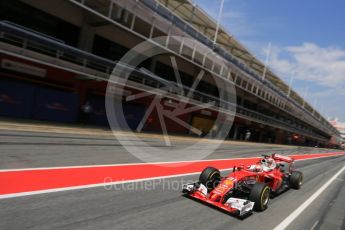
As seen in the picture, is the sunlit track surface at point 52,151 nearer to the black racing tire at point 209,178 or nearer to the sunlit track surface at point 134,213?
the sunlit track surface at point 134,213

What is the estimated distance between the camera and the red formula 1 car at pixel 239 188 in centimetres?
688

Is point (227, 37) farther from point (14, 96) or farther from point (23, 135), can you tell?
point (23, 135)

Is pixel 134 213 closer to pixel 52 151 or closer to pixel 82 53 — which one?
pixel 52 151

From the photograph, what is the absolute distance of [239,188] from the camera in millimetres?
7926

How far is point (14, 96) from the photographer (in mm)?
17078

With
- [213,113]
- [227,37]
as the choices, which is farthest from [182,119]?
[227,37]

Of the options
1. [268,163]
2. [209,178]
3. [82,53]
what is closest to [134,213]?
[209,178]

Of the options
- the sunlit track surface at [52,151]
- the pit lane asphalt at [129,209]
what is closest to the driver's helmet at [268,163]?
the pit lane asphalt at [129,209]

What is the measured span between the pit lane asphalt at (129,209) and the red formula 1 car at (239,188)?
200 millimetres

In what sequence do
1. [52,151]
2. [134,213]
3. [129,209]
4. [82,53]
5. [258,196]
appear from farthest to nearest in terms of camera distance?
1. [82,53]
2. [52,151]
3. [258,196]
4. [129,209]
5. [134,213]

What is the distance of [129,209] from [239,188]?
306 cm

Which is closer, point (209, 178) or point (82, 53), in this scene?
point (209, 178)

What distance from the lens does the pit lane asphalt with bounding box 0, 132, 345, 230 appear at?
507cm

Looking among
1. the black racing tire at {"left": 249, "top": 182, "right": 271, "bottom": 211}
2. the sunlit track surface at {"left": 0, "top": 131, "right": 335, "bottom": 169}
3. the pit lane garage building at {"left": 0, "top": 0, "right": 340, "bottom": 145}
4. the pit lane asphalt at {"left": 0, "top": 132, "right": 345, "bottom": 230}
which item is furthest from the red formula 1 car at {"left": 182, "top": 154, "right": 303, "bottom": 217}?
the pit lane garage building at {"left": 0, "top": 0, "right": 340, "bottom": 145}
